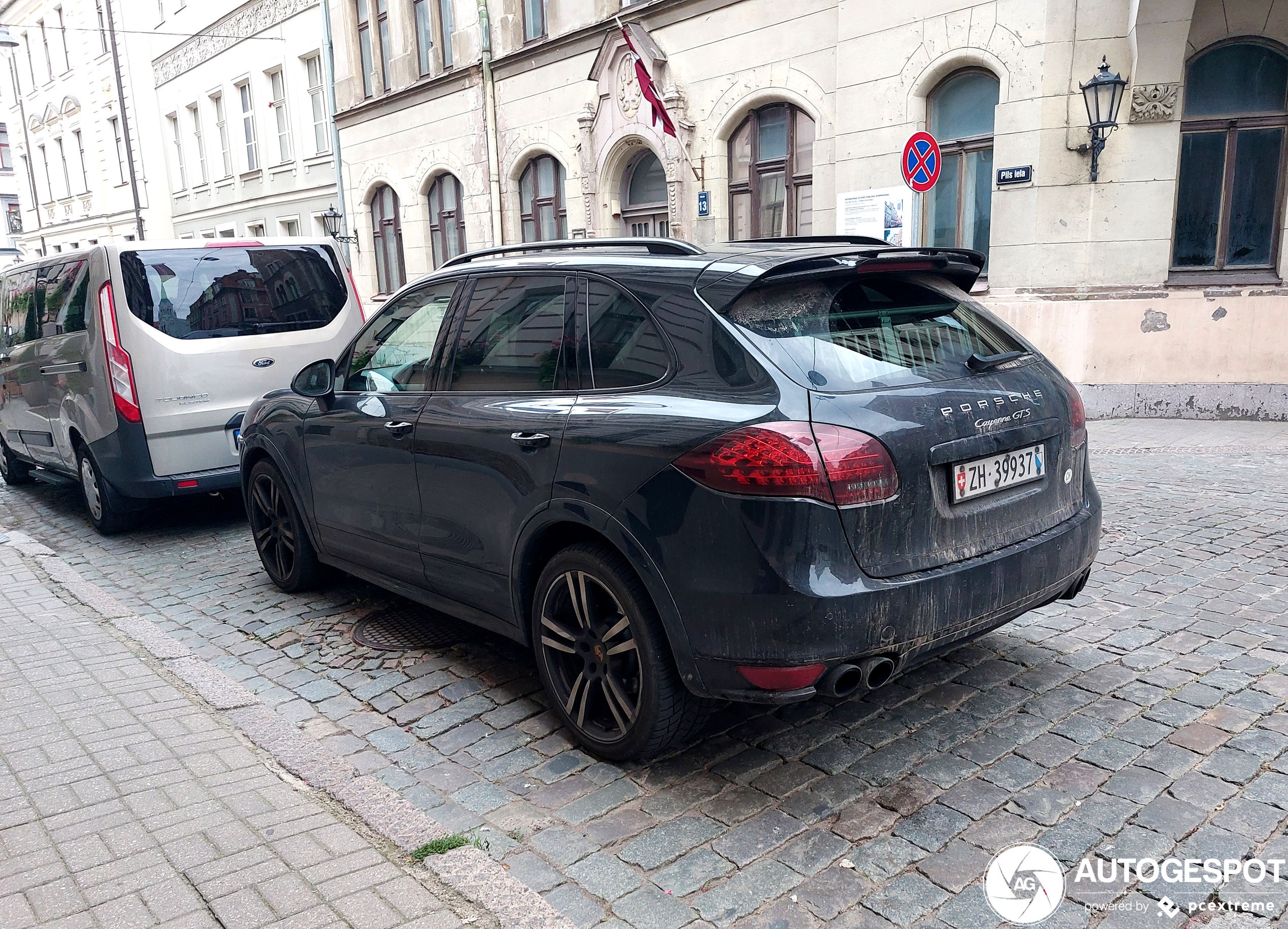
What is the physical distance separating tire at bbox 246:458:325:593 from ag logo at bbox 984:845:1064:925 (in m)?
3.93

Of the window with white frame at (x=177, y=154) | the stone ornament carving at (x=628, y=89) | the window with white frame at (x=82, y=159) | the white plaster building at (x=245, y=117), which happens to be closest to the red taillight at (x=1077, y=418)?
the stone ornament carving at (x=628, y=89)

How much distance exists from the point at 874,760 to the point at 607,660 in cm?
99

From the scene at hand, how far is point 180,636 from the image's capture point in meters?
5.03

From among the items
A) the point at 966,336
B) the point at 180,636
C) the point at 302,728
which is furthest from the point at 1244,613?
the point at 180,636

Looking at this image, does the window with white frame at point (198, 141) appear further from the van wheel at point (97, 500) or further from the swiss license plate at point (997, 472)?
the swiss license plate at point (997, 472)

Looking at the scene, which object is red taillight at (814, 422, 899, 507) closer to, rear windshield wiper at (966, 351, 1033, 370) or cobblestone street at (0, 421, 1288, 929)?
rear windshield wiper at (966, 351, 1033, 370)

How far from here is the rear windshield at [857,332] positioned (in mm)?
3078

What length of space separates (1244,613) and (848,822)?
2.74 meters

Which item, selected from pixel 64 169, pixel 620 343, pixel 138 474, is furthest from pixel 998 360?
pixel 64 169

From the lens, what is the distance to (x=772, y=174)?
1391 centimetres

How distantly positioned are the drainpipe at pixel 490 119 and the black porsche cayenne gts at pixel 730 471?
50.2 feet

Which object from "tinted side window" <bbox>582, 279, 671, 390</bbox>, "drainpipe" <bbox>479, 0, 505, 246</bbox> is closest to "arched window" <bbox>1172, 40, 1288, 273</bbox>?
"tinted side window" <bbox>582, 279, 671, 390</bbox>

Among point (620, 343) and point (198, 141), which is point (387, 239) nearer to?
point (198, 141)

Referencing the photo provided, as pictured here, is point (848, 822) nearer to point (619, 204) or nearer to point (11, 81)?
point (619, 204)
